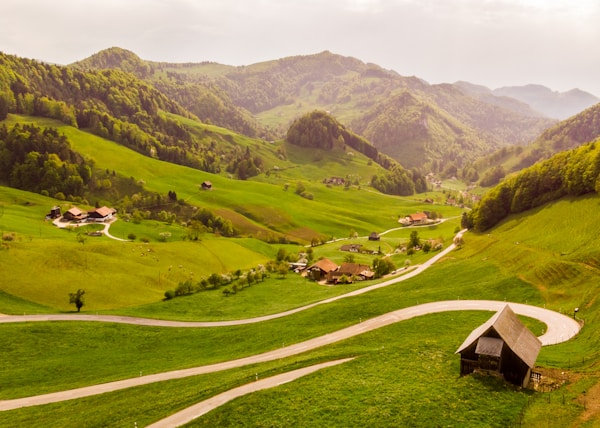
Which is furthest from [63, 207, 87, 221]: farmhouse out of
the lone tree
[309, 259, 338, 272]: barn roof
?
[309, 259, 338, 272]: barn roof

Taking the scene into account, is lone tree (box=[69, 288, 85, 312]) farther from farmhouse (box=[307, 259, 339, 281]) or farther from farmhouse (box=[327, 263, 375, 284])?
farmhouse (box=[327, 263, 375, 284])

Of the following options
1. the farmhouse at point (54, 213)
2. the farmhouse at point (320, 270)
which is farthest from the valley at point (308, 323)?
the farmhouse at point (54, 213)

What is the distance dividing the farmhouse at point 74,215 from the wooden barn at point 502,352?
166895mm

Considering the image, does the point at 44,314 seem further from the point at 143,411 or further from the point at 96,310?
the point at 143,411

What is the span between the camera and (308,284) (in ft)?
396

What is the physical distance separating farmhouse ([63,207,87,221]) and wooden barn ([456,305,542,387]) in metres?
167

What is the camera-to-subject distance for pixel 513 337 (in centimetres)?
4016

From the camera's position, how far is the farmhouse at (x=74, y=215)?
165m

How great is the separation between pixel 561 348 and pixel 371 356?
22.5m

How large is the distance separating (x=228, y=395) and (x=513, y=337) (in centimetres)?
3067

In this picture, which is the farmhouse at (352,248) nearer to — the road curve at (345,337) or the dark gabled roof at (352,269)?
the dark gabled roof at (352,269)

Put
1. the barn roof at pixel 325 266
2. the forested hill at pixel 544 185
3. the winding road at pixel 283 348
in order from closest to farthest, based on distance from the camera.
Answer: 1. the winding road at pixel 283 348
2. the forested hill at pixel 544 185
3. the barn roof at pixel 325 266

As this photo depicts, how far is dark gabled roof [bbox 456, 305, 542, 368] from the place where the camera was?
38.4m

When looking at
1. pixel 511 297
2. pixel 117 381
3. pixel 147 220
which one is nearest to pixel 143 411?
pixel 117 381
